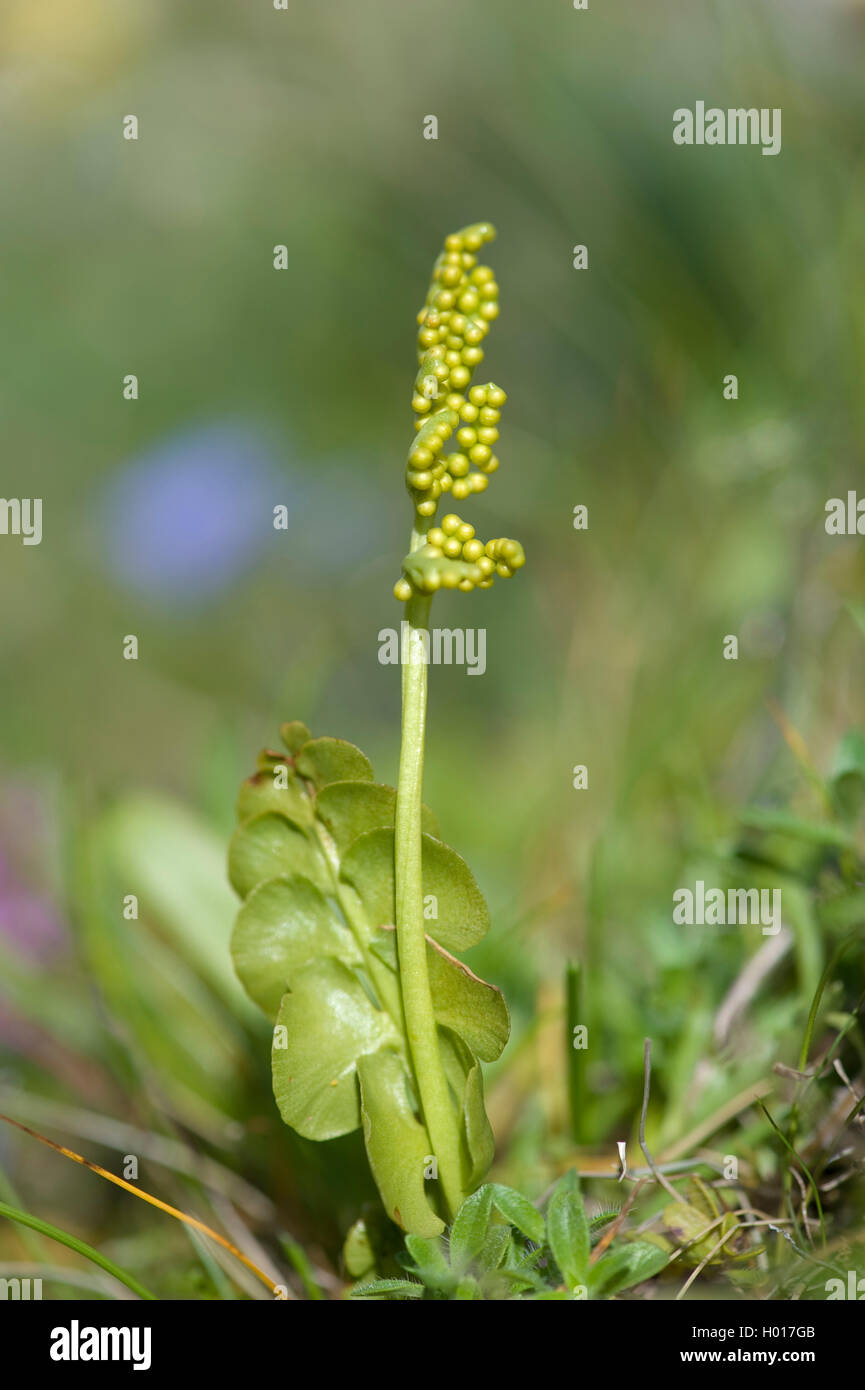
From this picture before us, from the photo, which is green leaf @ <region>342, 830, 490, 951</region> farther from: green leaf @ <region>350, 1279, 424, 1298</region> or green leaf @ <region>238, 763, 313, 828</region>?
green leaf @ <region>350, 1279, 424, 1298</region>

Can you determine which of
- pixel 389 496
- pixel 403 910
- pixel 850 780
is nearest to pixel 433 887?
pixel 403 910

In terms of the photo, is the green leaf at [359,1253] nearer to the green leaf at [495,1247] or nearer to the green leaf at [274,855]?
the green leaf at [495,1247]

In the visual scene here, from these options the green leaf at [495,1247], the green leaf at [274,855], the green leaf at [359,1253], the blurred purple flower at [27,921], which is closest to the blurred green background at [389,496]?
the blurred purple flower at [27,921]

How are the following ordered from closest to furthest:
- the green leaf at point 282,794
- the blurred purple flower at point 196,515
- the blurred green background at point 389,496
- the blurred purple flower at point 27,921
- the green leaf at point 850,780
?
the green leaf at point 282,794 → the green leaf at point 850,780 → the blurred green background at point 389,496 → the blurred purple flower at point 27,921 → the blurred purple flower at point 196,515

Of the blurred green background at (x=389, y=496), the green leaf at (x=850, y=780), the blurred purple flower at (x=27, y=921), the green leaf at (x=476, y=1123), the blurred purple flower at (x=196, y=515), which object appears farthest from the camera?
the blurred purple flower at (x=196, y=515)

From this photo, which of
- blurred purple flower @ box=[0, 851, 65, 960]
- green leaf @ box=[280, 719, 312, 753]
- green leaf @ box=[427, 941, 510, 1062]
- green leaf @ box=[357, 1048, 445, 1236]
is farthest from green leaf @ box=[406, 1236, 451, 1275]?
blurred purple flower @ box=[0, 851, 65, 960]
